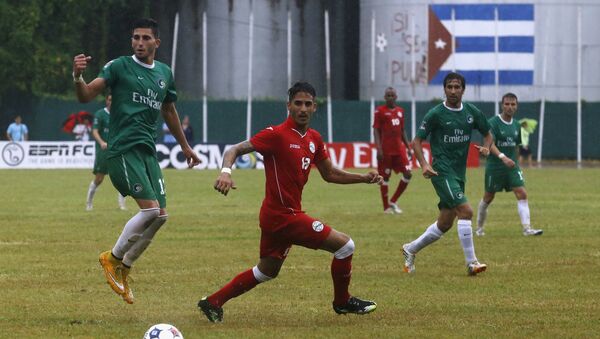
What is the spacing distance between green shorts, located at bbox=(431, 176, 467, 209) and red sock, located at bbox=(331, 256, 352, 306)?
4027mm

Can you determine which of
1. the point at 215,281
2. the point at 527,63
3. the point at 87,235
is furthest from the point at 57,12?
the point at 215,281

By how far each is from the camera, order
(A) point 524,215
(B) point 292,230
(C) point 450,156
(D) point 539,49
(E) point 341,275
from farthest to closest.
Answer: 1. (D) point 539,49
2. (A) point 524,215
3. (C) point 450,156
4. (E) point 341,275
5. (B) point 292,230

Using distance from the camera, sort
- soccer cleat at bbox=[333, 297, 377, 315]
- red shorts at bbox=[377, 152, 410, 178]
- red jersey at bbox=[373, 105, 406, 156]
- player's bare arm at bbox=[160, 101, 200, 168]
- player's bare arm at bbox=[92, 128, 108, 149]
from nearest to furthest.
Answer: soccer cleat at bbox=[333, 297, 377, 315]
player's bare arm at bbox=[160, 101, 200, 168]
player's bare arm at bbox=[92, 128, 108, 149]
red jersey at bbox=[373, 105, 406, 156]
red shorts at bbox=[377, 152, 410, 178]

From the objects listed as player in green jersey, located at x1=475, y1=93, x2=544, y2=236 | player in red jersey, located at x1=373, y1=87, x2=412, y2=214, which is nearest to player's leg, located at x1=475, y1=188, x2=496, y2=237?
player in green jersey, located at x1=475, y1=93, x2=544, y2=236

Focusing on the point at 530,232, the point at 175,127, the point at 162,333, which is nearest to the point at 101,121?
the point at 530,232

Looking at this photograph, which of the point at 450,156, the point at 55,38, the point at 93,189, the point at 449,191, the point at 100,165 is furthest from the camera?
the point at 55,38

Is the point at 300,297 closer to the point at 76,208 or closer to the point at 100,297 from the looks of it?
the point at 100,297

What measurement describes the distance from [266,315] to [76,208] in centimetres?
1497

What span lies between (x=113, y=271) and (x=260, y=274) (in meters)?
1.40

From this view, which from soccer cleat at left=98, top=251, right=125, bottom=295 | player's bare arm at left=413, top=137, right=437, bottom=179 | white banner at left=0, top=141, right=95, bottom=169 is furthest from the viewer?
white banner at left=0, top=141, right=95, bottom=169

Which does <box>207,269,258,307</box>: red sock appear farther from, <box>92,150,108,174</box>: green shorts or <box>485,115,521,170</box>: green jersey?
<box>92,150,108,174</box>: green shorts

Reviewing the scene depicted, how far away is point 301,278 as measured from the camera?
1378 cm

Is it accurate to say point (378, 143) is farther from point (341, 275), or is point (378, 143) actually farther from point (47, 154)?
point (47, 154)

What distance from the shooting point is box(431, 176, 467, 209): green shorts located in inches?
569
